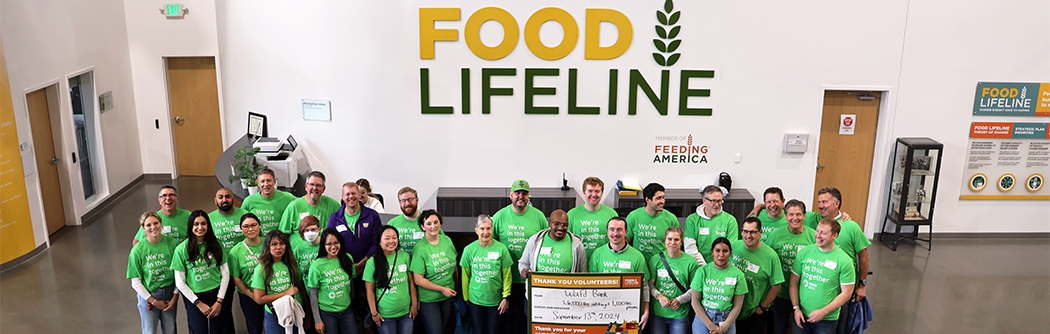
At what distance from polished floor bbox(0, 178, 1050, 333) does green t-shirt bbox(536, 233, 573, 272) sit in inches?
110

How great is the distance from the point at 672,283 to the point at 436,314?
1.70 metres

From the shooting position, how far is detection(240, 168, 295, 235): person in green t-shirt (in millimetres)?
6488

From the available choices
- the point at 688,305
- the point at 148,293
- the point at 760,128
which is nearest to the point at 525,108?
the point at 760,128

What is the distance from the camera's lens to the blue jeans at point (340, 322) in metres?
5.51

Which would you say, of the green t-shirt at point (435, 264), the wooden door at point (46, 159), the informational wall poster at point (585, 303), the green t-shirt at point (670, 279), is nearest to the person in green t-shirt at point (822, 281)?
the green t-shirt at point (670, 279)

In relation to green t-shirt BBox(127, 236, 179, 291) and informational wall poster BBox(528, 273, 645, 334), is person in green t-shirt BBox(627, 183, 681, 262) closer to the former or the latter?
informational wall poster BBox(528, 273, 645, 334)

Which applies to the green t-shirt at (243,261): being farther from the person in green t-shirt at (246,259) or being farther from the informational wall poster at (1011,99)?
the informational wall poster at (1011,99)

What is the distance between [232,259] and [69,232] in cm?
487

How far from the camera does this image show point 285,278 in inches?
213

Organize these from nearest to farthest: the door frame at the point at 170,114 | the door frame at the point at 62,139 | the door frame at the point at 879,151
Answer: the door frame at the point at 879,151, the door frame at the point at 62,139, the door frame at the point at 170,114

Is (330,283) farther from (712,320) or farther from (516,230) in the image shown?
(712,320)

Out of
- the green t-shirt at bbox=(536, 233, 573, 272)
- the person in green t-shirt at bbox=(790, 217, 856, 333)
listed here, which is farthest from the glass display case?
the green t-shirt at bbox=(536, 233, 573, 272)

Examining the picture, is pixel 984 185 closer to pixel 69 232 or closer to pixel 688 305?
pixel 688 305

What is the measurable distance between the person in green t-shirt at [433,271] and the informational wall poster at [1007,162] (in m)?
6.55
